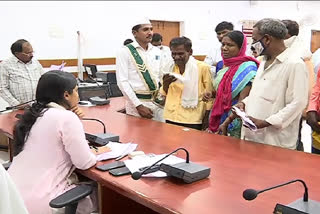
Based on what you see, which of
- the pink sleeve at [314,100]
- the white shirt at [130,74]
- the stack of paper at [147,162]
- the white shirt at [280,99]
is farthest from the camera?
the white shirt at [130,74]

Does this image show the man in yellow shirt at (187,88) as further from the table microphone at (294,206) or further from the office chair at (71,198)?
the table microphone at (294,206)

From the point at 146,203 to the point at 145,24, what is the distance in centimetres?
202

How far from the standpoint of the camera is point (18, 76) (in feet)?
12.2

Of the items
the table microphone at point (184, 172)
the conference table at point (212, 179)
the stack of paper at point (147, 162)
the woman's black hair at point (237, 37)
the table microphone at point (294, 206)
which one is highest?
the woman's black hair at point (237, 37)

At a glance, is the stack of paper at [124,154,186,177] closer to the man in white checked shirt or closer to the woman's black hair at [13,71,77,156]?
the woman's black hair at [13,71,77,156]

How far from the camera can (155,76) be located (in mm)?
3191

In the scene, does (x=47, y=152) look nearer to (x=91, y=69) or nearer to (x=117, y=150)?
(x=117, y=150)

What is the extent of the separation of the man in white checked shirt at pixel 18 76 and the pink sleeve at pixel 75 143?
7.10ft

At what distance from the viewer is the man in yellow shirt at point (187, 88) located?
2.71 metres

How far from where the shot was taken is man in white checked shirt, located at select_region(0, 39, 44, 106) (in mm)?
3688

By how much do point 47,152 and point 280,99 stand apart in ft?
4.26

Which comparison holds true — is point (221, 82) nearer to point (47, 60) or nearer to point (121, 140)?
point (121, 140)

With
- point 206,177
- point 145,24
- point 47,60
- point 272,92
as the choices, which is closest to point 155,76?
point 145,24

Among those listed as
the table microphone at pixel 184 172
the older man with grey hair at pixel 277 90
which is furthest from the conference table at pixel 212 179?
the older man with grey hair at pixel 277 90
